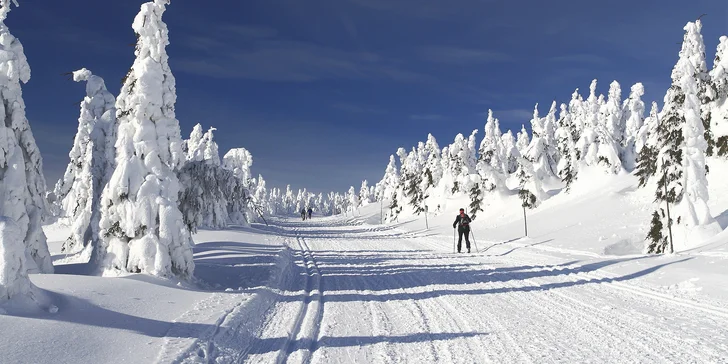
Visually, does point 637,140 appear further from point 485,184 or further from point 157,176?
point 157,176

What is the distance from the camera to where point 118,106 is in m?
11.9

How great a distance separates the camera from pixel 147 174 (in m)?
Answer: 11.3

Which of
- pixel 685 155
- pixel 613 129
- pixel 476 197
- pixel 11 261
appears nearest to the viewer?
pixel 11 261

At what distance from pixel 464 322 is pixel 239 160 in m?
47.3

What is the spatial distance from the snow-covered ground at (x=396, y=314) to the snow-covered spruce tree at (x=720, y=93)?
14176 millimetres

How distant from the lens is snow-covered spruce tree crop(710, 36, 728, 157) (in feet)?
82.6

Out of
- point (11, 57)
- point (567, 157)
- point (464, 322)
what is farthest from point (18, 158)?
point (567, 157)

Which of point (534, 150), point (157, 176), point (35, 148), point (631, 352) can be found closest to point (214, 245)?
point (35, 148)

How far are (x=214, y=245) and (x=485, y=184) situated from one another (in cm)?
2864

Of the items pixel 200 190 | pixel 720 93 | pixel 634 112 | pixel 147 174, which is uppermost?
pixel 634 112

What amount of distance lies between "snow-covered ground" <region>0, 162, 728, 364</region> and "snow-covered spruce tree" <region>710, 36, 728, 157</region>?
14176 mm

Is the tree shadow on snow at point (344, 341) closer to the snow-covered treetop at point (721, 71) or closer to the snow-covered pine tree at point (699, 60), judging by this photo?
the snow-covered pine tree at point (699, 60)

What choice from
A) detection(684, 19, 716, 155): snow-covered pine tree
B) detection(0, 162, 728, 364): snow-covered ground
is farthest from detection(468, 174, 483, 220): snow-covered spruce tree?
detection(0, 162, 728, 364): snow-covered ground

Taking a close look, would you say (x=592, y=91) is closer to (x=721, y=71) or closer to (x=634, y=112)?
(x=634, y=112)
